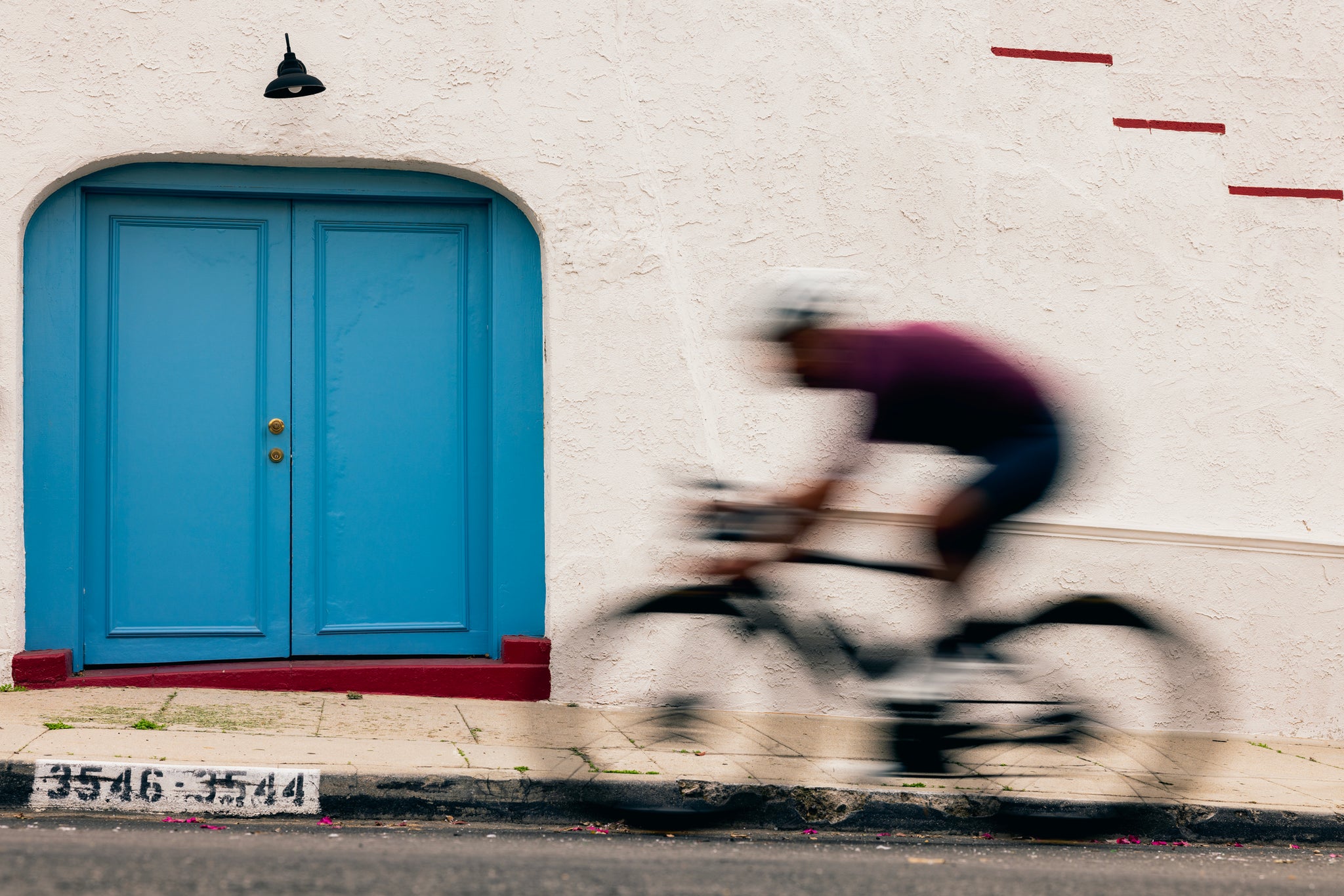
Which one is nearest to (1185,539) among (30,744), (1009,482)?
(1009,482)

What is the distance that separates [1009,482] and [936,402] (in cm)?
37

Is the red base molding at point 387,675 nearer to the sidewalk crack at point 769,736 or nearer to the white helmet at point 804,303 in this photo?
the sidewalk crack at point 769,736

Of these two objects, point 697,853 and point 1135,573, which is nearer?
point 697,853

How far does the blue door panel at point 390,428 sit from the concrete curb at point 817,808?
1.85 meters

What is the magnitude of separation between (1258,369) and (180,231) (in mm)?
5725

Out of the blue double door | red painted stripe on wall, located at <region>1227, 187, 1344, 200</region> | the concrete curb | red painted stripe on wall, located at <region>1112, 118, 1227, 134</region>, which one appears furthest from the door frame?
red painted stripe on wall, located at <region>1227, 187, 1344, 200</region>

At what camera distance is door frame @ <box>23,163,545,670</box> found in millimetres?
6059

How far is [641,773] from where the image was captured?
16.0ft

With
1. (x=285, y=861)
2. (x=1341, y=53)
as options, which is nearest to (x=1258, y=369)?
(x=1341, y=53)

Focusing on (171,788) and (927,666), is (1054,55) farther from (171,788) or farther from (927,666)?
(171,788)

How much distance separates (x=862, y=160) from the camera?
643cm

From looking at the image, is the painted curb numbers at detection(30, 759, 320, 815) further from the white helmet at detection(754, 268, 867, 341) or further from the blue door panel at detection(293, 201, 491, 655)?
the white helmet at detection(754, 268, 867, 341)

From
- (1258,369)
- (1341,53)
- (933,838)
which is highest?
(1341,53)

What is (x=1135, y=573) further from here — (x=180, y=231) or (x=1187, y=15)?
(x=180, y=231)
